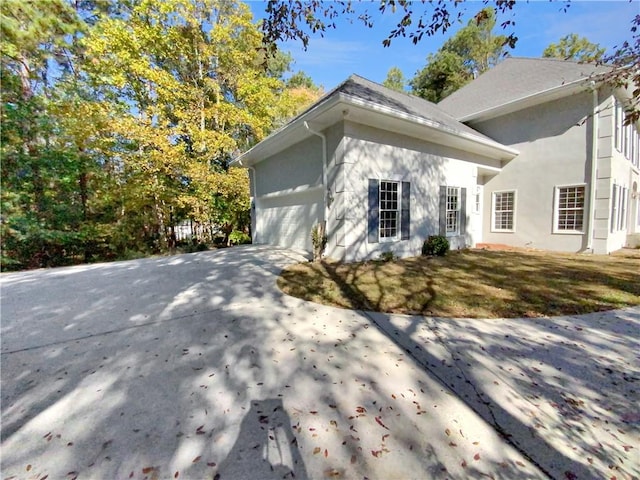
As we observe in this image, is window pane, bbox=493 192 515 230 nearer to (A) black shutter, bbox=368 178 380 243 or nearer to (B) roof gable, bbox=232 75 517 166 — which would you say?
(B) roof gable, bbox=232 75 517 166

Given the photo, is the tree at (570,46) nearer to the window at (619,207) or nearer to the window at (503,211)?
the window at (619,207)

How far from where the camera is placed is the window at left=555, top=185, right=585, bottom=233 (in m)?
9.71

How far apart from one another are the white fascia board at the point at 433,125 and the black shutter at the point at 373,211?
1.86 meters

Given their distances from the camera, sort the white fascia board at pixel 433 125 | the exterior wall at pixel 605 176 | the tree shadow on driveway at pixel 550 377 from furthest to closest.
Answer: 1. the exterior wall at pixel 605 176
2. the white fascia board at pixel 433 125
3. the tree shadow on driveway at pixel 550 377

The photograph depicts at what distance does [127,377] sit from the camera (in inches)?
103

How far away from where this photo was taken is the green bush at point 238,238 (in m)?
14.1

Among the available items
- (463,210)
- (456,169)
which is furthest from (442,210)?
(456,169)

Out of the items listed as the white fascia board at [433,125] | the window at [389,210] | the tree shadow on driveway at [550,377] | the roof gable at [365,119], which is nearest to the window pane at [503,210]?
the white fascia board at [433,125]

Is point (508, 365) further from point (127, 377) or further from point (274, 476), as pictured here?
point (127, 377)

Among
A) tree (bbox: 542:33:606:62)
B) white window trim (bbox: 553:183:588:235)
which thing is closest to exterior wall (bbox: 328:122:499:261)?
white window trim (bbox: 553:183:588:235)

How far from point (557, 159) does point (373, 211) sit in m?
8.24

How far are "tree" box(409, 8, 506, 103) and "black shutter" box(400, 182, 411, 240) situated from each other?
665 inches

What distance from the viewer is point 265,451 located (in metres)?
1.78

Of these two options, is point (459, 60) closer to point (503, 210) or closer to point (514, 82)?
point (514, 82)
